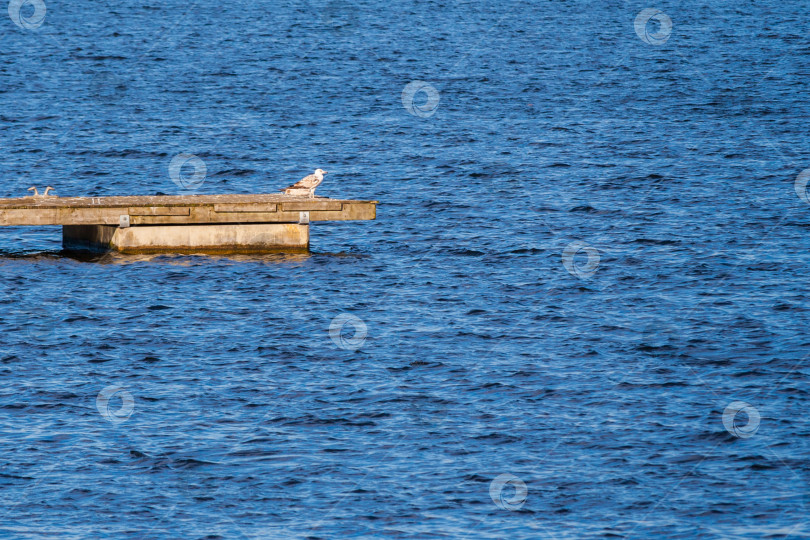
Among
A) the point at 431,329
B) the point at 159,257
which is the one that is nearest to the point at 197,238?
the point at 159,257

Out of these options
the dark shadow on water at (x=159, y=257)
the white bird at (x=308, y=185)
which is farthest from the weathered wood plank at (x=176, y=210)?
the dark shadow on water at (x=159, y=257)

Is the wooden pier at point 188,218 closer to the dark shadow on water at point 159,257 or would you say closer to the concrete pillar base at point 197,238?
the concrete pillar base at point 197,238

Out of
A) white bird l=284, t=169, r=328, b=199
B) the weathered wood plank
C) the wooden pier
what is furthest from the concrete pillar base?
white bird l=284, t=169, r=328, b=199

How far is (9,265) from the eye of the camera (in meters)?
31.2

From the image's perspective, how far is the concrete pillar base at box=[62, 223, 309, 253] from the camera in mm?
31047

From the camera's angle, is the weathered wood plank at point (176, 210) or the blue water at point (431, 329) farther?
the weathered wood plank at point (176, 210)

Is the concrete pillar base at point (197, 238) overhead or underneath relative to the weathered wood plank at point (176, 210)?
underneath

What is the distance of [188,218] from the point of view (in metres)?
30.7

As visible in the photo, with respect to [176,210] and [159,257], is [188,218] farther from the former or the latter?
[159,257]

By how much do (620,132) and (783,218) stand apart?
16.5m

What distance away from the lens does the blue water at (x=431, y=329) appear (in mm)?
17469

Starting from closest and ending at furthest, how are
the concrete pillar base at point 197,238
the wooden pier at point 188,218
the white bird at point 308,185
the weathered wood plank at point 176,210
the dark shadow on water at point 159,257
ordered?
the weathered wood plank at point 176,210 → the wooden pier at point 188,218 → the concrete pillar base at point 197,238 → the dark shadow on water at point 159,257 → the white bird at point 308,185

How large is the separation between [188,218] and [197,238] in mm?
911

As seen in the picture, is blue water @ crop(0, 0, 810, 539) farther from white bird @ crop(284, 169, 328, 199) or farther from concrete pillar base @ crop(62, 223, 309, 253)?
white bird @ crop(284, 169, 328, 199)
